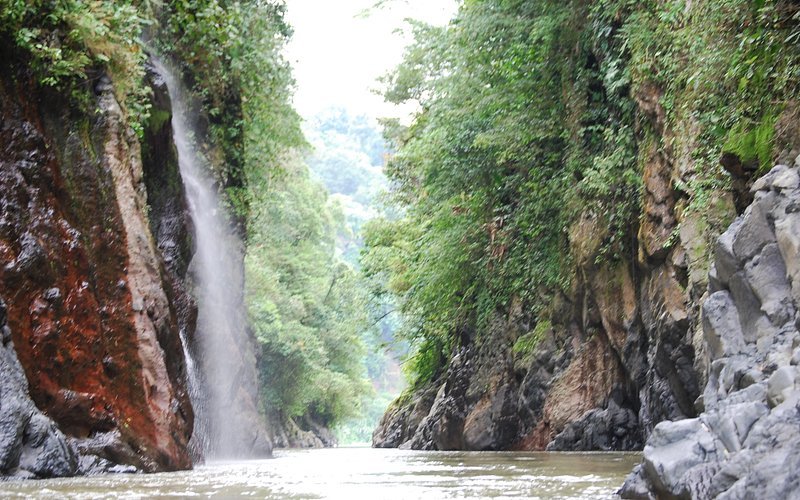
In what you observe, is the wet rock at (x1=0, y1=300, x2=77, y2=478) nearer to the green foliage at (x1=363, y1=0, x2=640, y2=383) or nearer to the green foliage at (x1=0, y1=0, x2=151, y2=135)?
the green foliage at (x1=0, y1=0, x2=151, y2=135)

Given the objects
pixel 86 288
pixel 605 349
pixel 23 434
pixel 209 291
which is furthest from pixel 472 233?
pixel 23 434

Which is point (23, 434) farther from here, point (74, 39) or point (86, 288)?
point (74, 39)

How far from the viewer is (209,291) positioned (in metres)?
18.0

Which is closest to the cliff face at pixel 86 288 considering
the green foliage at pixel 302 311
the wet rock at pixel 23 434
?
the wet rock at pixel 23 434

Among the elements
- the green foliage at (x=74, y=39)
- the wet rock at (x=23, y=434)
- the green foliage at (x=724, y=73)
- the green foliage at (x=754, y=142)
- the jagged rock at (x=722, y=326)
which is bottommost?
the wet rock at (x=23, y=434)

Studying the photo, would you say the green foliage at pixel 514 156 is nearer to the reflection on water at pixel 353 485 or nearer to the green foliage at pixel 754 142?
the green foliage at pixel 754 142

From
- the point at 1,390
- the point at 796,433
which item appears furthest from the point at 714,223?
the point at 1,390

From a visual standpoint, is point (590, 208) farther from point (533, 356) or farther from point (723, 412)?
point (723, 412)

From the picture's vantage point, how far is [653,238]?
45.1 ft

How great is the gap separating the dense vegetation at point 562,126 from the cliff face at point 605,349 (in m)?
0.32

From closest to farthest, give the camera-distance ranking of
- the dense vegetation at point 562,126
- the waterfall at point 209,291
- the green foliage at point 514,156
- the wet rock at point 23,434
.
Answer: the wet rock at point 23,434 < the dense vegetation at point 562,126 < the waterfall at point 209,291 < the green foliage at point 514,156

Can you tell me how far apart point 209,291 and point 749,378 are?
13.9 meters

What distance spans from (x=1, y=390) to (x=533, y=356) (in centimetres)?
1309

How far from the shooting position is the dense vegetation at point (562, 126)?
9078 mm
